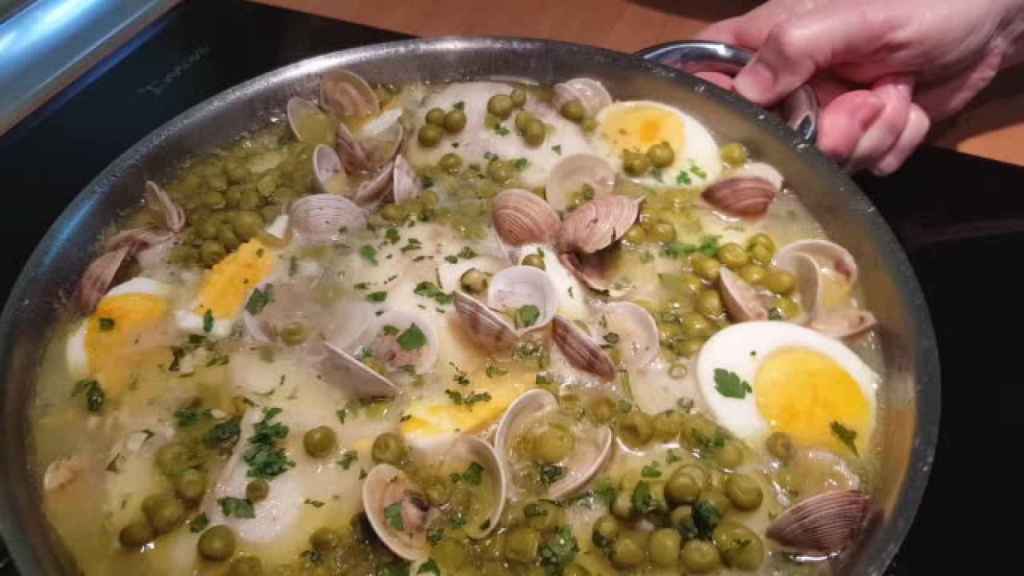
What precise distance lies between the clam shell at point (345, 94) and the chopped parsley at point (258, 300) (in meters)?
0.90

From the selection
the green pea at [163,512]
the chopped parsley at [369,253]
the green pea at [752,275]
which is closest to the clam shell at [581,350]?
the green pea at [752,275]

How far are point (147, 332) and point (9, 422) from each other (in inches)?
18.3

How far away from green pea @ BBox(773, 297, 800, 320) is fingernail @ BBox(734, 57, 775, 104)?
2.86ft

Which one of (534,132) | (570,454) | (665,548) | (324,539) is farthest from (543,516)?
(534,132)

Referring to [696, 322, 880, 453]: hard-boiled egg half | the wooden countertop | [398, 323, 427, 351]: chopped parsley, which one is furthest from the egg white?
the wooden countertop

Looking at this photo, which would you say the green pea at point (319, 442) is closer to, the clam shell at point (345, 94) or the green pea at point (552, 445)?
the green pea at point (552, 445)

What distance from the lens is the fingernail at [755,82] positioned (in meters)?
3.04

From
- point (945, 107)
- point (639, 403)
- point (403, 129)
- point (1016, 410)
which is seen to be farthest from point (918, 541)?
point (403, 129)

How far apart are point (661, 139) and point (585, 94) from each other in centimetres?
35

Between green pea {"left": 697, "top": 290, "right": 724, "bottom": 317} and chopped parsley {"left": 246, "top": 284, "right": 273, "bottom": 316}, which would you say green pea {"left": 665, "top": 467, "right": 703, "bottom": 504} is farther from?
chopped parsley {"left": 246, "top": 284, "right": 273, "bottom": 316}

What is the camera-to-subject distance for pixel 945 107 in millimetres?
3436

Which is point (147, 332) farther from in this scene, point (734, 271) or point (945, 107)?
point (945, 107)

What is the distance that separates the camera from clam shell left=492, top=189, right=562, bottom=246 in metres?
2.75

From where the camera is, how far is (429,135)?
10.3 ft
